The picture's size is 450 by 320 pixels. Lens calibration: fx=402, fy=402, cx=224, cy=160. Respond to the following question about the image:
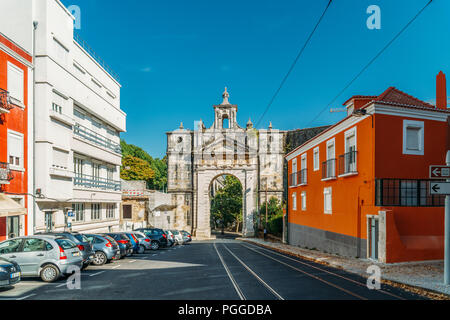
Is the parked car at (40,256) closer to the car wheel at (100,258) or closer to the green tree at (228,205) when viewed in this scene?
the car wheel at (100,258)

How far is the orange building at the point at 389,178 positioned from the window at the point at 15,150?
15451 millimetres

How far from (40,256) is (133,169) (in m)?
65.7

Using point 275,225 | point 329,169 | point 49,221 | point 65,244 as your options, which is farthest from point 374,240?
point 275,225

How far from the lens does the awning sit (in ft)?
53.2

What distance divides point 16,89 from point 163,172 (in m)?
74.0

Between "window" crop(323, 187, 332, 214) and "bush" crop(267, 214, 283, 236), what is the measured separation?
24149 mm

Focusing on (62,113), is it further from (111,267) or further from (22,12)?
(111,267)

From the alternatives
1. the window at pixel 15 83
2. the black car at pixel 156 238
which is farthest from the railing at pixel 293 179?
the window at pixel 15 83

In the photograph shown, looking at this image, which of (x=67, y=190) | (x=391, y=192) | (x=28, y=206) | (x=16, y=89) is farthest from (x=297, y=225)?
(x=16, y=89)

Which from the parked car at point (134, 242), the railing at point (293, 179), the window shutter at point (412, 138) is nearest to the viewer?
the window shutter at point (412, 138)

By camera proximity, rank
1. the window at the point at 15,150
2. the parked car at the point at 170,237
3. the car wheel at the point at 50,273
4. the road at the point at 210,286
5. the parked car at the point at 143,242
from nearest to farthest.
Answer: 1. the road at the point at 210,286
2. the car wheel at the point at 50,273
3. the window at the point at 15,150
4. the parked car at the point at 143,242
5. the parked car at the point at 170,237

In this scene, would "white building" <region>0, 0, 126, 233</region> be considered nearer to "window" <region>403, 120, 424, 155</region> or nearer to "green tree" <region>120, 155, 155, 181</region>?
"window" <region>403, 120, 424, 155</region>

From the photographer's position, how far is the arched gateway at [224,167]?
182 ft

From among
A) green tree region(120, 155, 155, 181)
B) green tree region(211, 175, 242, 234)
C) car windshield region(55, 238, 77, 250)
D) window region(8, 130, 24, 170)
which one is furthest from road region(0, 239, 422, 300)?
green tree region(120, 155, 155, 181)
